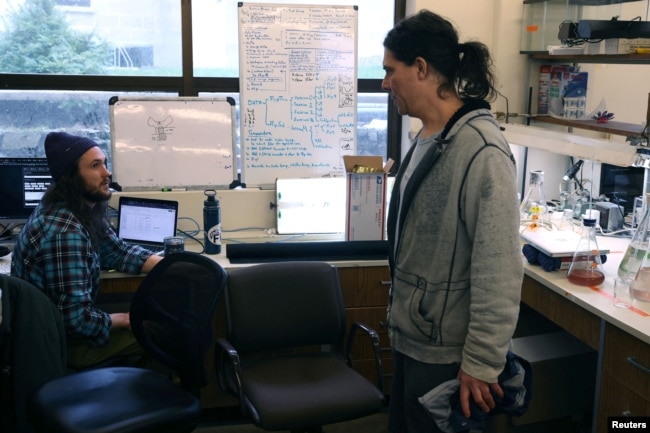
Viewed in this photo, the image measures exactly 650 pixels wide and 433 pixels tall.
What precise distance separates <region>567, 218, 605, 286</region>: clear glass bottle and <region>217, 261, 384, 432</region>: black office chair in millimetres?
715

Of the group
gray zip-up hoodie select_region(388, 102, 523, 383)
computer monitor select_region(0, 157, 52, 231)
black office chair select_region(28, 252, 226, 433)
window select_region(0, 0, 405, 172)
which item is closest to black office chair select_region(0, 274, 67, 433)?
black office chair select_region(28, 252, 226, 433)

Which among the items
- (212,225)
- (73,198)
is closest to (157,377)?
(73,198)

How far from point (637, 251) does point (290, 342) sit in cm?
123

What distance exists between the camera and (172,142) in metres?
3.16

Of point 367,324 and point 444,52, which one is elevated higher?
point 444,52

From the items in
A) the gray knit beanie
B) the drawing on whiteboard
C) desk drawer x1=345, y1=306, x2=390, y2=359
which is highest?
the drawing on whiteboard

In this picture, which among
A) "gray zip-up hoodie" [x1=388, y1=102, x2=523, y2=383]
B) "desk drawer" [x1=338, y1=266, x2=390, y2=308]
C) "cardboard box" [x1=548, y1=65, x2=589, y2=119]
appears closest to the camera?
"gray zip-up hoodie" [x1=388, y1=102, x2=523, y2=383]

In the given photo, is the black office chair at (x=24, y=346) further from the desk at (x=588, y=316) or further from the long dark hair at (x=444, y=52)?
the long dark hair at (x=444, y=52)

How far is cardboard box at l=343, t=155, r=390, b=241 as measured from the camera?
9.76ft

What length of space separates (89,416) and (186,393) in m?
0.30

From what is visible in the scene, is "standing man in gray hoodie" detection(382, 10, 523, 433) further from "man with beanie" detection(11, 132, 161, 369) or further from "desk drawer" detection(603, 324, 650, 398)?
"man with beanie" detection(11, 132, 161, 369)

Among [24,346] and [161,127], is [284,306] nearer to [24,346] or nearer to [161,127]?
[24,346]

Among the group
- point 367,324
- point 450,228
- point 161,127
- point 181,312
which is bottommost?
point 367,324

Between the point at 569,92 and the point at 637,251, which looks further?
the point at 569,92
